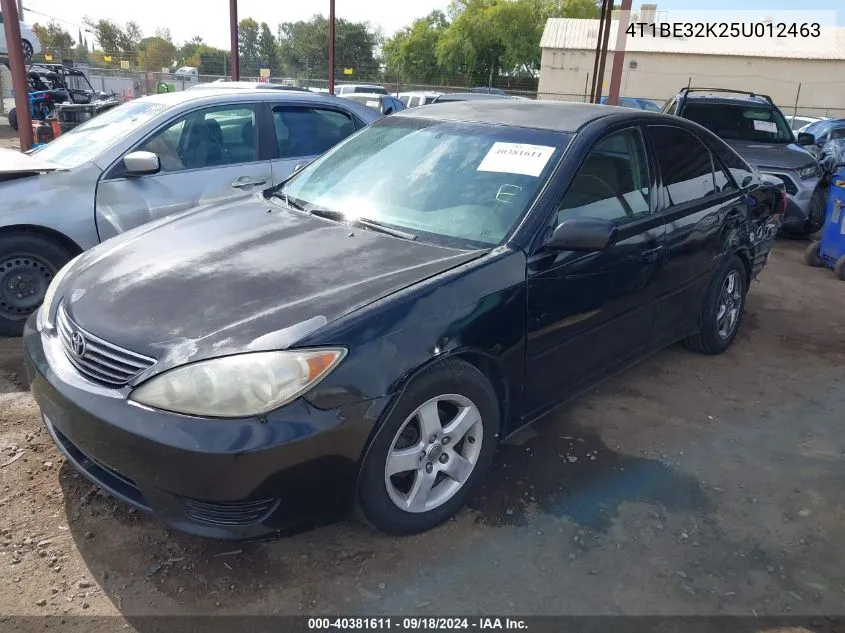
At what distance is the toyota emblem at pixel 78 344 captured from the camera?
2488 millimetres

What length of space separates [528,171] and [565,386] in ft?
3.44

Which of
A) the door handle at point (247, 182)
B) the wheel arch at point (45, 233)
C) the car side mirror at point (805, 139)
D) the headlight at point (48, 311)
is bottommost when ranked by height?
the wheel arch at point (45, 233)

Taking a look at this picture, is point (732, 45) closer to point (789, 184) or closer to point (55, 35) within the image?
point (789, 184)

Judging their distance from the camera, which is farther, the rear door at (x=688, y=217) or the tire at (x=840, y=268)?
the tire at (x=840, y=268)

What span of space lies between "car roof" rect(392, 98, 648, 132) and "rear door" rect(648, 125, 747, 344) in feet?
0.89

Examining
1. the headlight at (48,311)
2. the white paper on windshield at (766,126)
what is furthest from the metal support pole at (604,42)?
the headlight at (48,311)

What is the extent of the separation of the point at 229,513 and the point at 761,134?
9.34 meters

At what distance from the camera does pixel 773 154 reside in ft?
28.5

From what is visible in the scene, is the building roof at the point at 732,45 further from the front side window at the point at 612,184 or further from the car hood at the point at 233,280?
the car hood at the point at 233,280

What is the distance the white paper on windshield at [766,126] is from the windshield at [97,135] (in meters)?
7.86

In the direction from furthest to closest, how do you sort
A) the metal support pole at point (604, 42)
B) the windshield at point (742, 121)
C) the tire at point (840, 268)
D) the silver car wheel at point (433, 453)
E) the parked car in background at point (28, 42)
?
the parked car in background at point (28, 42) < the metal support pole at point (604, 42) < the windshield at point (742, 121) < the tire at point (840, 268) < the silver car wheel at point (433, 453)

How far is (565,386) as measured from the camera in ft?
10.8

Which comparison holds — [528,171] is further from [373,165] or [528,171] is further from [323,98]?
[323,98]

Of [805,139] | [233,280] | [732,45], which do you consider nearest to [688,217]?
[233,280]
